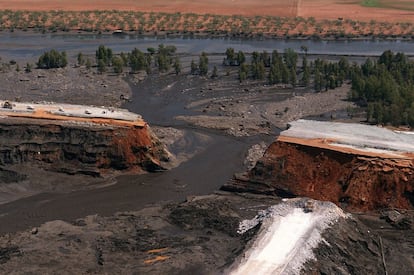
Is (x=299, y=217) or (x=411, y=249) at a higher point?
(x=299, y=217)

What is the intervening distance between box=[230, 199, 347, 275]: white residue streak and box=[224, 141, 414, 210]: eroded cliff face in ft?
10.8

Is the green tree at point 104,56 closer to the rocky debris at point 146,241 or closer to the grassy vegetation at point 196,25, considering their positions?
the grassy vegetation at point 196,25

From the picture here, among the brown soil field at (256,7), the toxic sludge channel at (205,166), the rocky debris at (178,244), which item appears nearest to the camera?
the rocky debris at (178,244)

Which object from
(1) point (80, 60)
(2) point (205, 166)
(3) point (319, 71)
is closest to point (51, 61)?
(1) point (80, 60)

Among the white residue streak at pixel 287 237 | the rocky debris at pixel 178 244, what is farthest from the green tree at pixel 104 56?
the white residue streak at pixel 287 237

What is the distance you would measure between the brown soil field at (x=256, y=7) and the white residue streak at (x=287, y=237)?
5308 cm

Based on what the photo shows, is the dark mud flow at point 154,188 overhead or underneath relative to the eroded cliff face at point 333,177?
underneath

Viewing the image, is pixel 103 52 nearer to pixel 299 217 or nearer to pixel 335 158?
pixel 335 158

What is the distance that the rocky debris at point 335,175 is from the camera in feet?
73.7

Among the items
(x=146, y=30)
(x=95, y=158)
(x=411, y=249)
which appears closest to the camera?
(x=411, y=249)

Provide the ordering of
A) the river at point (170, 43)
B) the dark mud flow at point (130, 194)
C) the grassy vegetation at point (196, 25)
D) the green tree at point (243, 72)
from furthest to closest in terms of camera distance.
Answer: the grassy vegetation at point (196, 25), the river at point (170, 43), the green tree at point (243, 72), the dark mud flow at point (130, 194)

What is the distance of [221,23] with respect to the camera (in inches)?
2591

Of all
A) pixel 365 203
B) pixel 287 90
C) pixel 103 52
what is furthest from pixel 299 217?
pixel 103 52

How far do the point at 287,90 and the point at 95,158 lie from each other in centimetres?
1679
